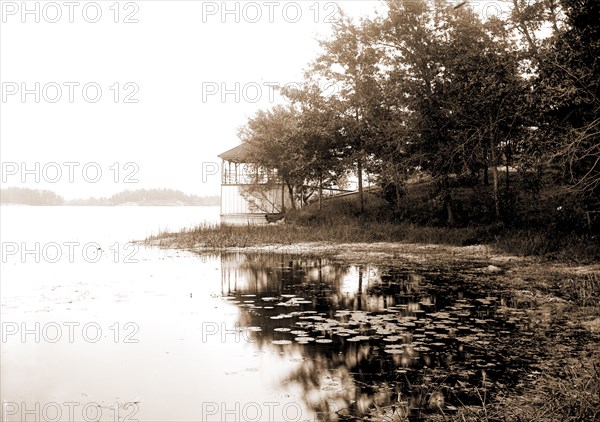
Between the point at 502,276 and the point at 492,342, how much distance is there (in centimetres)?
624

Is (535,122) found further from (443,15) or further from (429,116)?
(443,15)

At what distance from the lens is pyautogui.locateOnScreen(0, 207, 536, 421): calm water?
4949mm

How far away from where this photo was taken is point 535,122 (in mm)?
17938

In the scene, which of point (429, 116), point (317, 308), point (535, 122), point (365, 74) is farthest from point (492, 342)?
point (365, 74)

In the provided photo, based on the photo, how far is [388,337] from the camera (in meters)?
7.09
